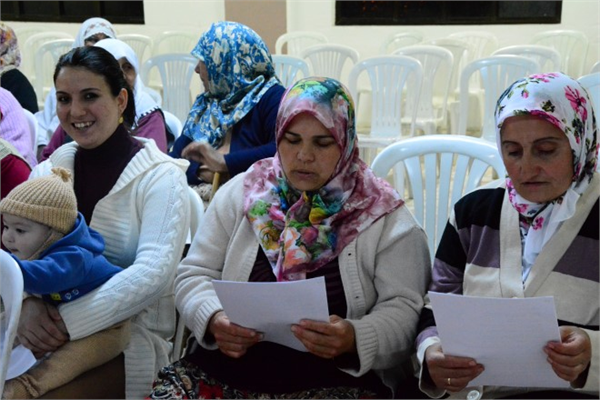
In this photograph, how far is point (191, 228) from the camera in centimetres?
232

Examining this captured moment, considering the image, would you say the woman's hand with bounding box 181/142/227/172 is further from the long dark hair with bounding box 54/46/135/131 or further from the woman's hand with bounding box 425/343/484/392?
the woman's hand with bounding box 425/343/484/392

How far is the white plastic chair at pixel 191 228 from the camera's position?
7.10 ft

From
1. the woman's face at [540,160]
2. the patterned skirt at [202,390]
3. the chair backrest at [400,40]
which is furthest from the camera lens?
the chair backrest at [400,40]

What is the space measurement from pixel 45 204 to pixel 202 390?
57cm

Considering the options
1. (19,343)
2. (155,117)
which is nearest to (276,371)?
(19,343)

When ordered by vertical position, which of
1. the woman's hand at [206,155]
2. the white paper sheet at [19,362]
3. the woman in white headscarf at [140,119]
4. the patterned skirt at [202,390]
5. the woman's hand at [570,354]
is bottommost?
the patterned skirt at [202,390]

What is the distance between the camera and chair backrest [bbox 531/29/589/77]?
6.76m

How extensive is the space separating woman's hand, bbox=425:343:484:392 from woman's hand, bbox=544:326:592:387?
141mm

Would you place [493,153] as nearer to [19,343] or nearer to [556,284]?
[556,284]

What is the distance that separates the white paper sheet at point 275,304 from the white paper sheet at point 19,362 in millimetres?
518

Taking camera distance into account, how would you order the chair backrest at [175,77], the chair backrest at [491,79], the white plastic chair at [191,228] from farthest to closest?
the chair backrest at [175,77], the chair backrest at [491,79], the white plastic chair at [191,228]

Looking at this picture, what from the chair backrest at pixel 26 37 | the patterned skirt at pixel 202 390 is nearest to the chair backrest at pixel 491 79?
the patterned skirt at pixel 202 390

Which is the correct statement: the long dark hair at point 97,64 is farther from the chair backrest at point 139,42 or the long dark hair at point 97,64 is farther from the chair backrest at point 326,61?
the chair backrest at point 139,42

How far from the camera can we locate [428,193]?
243 centimetres
